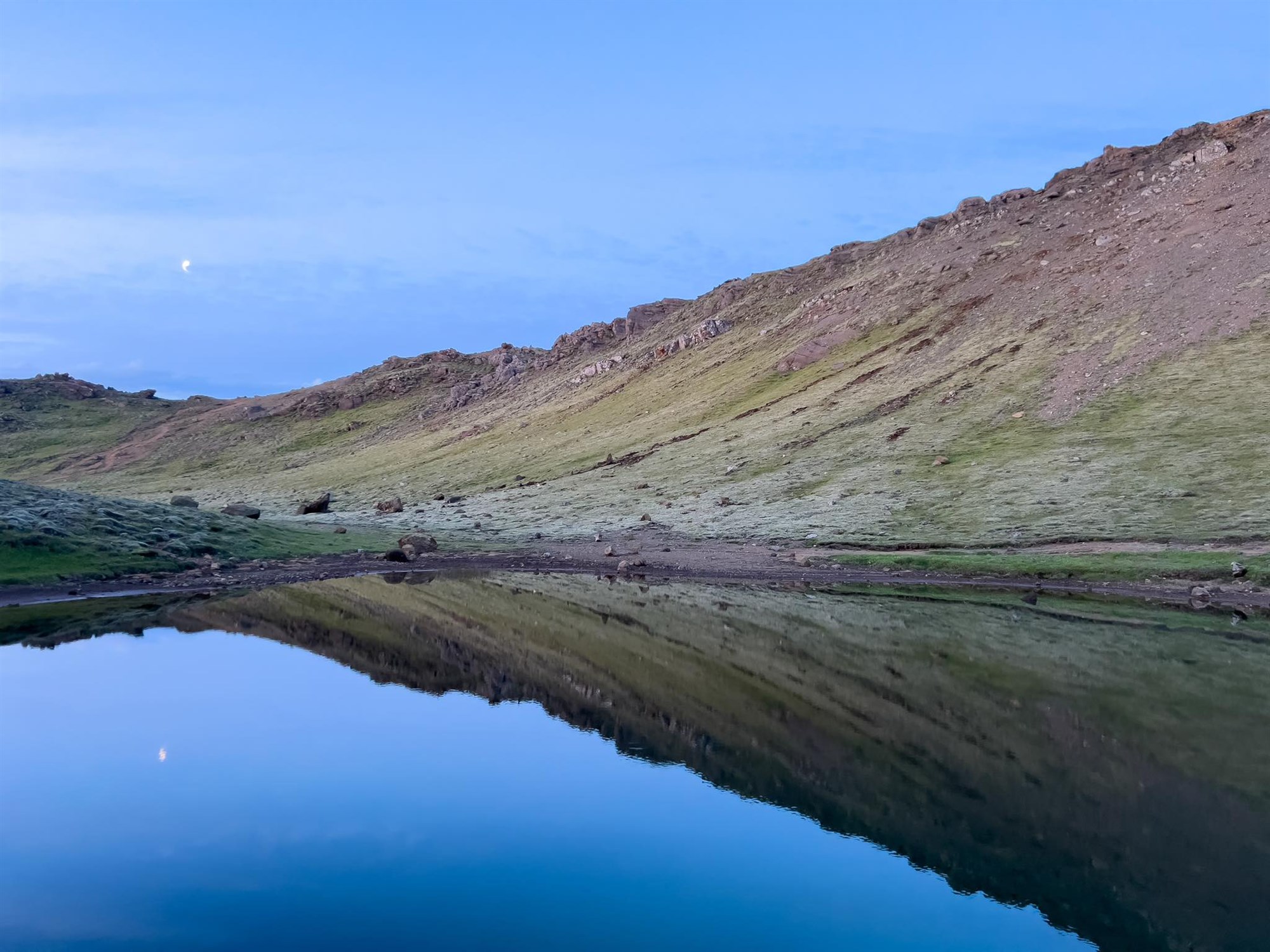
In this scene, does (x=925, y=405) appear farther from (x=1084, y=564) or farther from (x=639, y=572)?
(x=1084, y=564)

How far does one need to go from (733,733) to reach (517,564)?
35.0m

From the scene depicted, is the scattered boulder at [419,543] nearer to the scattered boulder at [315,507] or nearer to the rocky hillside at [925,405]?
the rocky hillside at [925,405]

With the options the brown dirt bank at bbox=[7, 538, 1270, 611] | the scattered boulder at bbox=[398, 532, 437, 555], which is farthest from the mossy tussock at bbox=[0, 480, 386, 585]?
the scattered boulder at bbox=[398, 532, 437, 555]

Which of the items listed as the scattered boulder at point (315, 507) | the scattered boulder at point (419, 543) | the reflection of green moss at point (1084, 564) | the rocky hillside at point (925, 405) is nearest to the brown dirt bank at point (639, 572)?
the reflection of green moss at point (1084, 564)

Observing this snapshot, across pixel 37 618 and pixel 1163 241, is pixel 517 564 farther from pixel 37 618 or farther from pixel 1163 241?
pixel 1163 241

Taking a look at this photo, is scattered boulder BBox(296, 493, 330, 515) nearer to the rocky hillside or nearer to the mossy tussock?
the rocky hillside

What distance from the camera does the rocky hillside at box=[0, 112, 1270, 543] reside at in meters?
58.1

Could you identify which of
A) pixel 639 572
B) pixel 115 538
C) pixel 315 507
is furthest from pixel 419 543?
pixel 315 507

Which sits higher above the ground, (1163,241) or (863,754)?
(1163,241)

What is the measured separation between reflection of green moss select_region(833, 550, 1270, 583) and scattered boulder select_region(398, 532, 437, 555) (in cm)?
2429

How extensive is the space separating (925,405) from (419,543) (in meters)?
43.6

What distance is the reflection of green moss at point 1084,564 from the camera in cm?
4019

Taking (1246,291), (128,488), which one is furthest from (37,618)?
(128,488)

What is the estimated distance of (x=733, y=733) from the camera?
21.5 meters
